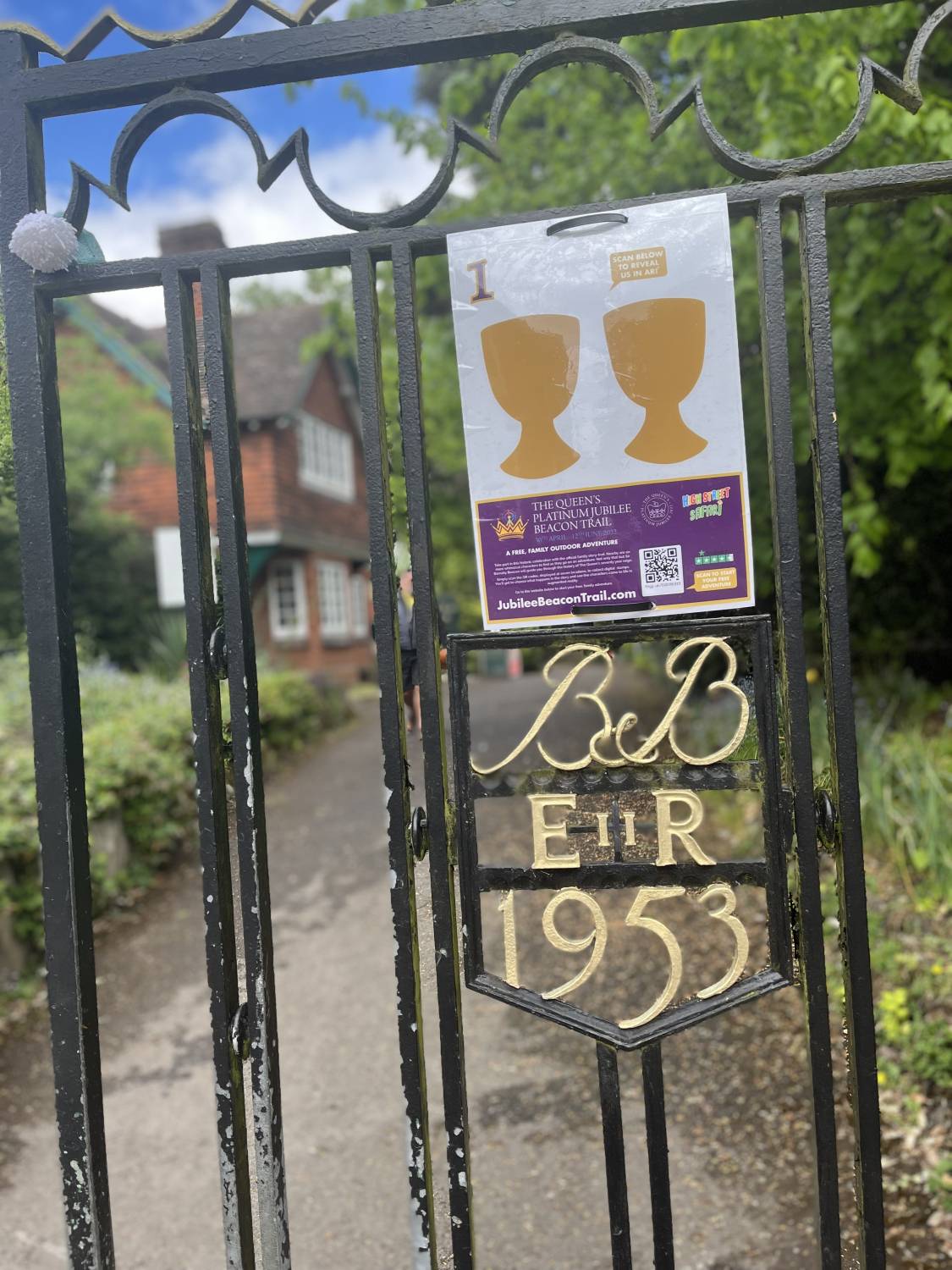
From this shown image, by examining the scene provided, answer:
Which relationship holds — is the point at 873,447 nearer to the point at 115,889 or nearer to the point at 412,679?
the point at 412,679

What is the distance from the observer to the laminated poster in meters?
1.75

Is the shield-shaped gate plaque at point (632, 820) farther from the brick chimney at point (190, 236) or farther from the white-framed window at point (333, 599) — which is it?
the white-framed window at point (333, 599)

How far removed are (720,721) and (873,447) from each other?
9.54 ft

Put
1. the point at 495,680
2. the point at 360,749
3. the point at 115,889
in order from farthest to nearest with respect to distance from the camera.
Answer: the point at 495,680
the point at 360,749
the point at 115,889

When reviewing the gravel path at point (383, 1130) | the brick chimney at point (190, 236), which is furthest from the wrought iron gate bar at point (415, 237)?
the brick chimney at point (190, 236)

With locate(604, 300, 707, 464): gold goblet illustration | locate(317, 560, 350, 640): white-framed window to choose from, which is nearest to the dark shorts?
locate(604, 300, 707, 464): gold goblet illustration

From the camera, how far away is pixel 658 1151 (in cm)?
173

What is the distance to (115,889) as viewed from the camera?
6633 mm

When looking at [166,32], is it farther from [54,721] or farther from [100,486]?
[100,486]

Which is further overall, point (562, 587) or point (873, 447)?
point (873, 447)

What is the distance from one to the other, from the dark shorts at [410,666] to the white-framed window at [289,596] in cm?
1644

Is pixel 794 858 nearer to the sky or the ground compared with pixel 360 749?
nearer to the sky

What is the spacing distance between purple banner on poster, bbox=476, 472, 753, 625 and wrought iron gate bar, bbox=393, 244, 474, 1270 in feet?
0.38

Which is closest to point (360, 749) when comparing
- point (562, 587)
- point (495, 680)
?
point (495, 680)
